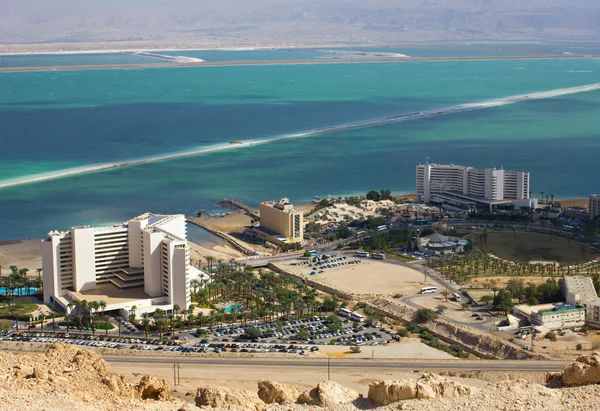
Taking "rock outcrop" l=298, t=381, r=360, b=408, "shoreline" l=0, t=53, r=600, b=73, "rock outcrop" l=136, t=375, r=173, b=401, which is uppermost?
"shoreline" l=0, t=53, r=600, b=73

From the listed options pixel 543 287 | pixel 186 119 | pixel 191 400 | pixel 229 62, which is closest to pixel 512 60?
pixel 229 62

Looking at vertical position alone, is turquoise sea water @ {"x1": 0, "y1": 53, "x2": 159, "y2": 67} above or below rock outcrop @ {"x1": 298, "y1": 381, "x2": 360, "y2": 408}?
above

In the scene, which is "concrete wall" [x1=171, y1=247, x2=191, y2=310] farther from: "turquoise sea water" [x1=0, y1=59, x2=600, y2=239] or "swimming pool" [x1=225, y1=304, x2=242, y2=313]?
"turquoise sea water" [x1=0, y1=59, x2=600, y2=239]

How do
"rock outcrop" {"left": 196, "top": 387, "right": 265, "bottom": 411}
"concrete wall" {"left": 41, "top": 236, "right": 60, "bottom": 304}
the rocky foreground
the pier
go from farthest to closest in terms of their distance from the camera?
the pier < "concrete wall" {"left": 41, "top": 236, "right": 60, "bottom": 304} < "rock outcrop" {"left": 196, "top": 387, "right": 265, "bottom": 411} < the rocky foreground

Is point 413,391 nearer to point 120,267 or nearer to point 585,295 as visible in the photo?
point 585,295

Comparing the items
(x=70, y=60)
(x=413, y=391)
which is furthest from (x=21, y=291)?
(x=70, y=60)

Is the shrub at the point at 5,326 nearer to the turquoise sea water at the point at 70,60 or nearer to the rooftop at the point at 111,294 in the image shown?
the rooftop at the point at 111,294

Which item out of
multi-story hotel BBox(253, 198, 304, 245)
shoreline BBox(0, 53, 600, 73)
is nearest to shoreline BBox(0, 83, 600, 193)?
multi-story hotel BBox(253, 198, 304, 245)

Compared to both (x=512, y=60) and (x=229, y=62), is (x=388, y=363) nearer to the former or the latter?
(x=229, y=62)
